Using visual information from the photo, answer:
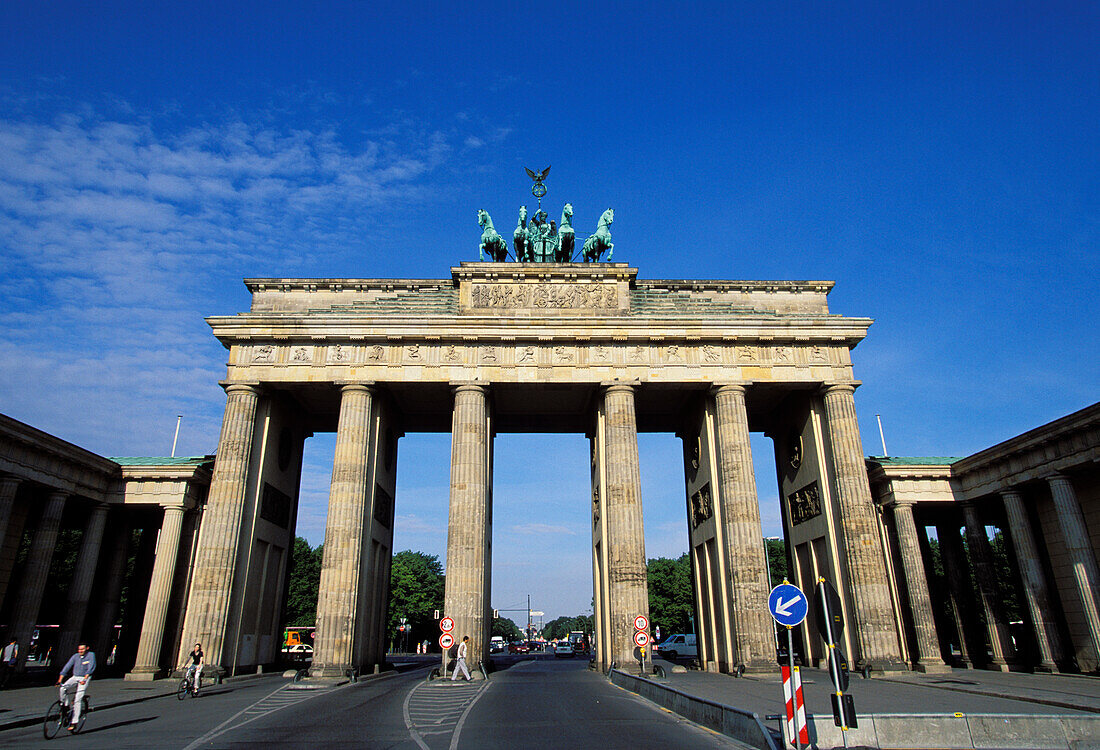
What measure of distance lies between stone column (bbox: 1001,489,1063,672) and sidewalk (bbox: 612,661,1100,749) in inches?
46.8

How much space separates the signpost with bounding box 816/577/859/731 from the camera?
10.2m

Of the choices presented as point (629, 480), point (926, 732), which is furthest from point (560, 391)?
point (926, 732)

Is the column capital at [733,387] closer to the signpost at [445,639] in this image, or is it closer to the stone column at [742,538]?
the stone column at [742,538]

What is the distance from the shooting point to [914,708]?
16203 mm

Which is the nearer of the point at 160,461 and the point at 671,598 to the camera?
the point at 160,461

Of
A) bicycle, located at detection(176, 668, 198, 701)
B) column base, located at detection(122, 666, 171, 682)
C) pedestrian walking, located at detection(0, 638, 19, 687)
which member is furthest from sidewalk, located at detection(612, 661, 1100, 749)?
pedestrian walking, located at detection(0, 638, 19, 687)

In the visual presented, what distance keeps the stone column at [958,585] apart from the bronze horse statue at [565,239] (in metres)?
27.0

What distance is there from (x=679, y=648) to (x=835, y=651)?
44179 mm

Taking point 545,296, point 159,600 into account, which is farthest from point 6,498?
point 545,296

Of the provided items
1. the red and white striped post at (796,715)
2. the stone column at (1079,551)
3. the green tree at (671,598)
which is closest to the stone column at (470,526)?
the red and white striped post at (796,715)

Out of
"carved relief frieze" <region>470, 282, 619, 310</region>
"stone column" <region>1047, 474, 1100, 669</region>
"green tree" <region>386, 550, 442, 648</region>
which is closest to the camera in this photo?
"stone column" <region>1047, 474, 1100, 669</region>

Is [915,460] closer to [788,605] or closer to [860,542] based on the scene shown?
[860,542]

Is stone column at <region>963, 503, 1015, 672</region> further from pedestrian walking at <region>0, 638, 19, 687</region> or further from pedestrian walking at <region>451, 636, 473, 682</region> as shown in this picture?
pedestrian walking at <region>0, 638, 19, 687</region>

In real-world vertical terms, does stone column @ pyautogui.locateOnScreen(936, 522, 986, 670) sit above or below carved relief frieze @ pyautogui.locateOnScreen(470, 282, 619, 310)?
below
